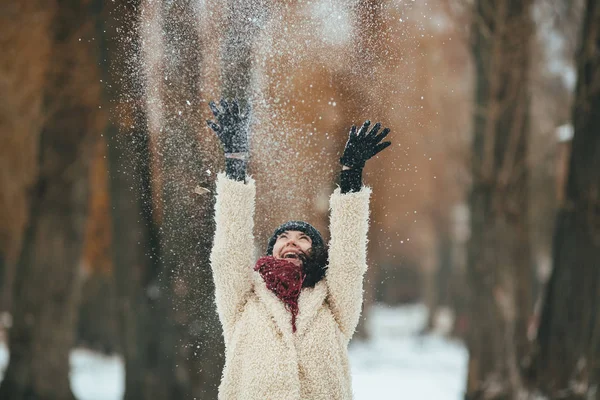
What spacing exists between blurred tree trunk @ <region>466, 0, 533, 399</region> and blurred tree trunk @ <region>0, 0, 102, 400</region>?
4.56 m

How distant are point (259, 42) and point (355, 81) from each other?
1.82 ft

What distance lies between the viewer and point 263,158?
175 inches

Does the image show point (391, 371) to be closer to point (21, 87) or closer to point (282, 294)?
point (21, 87)

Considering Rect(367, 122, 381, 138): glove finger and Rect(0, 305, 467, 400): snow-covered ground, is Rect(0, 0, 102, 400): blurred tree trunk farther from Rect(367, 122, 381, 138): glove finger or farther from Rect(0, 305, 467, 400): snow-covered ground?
Rect(367, 122, 381, 138): glove finger

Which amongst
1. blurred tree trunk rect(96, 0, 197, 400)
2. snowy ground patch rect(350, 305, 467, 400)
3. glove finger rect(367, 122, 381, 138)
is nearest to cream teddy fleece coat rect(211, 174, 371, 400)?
glove finger rect(367, 122, 381, 138)

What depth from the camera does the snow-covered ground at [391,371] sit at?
1174cm

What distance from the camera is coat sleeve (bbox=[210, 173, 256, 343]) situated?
343 cm

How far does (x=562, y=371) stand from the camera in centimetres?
694

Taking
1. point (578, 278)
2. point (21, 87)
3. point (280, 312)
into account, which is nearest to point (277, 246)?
point (280, 312)

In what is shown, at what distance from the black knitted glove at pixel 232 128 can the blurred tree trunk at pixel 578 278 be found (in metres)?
4.42

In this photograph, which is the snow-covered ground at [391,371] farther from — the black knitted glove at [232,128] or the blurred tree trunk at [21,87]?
the black knitted glove at [232,128]

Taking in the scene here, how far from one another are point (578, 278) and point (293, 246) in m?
4.18

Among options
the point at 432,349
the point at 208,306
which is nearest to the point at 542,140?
the point at 432,349

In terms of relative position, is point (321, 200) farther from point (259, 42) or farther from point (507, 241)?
point (507, 241)
